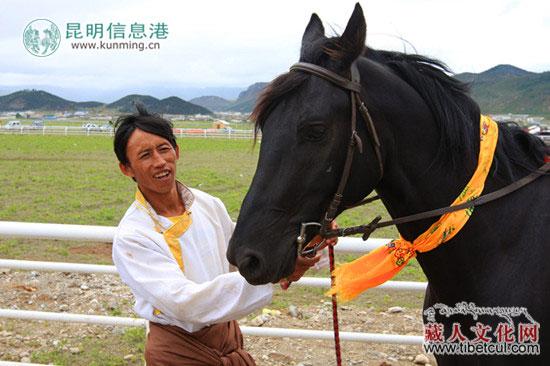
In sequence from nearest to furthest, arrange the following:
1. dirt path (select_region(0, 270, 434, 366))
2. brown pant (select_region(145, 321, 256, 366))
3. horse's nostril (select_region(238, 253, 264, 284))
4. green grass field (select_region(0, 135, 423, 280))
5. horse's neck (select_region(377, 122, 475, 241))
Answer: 1. horse's nostril (select_region(238, 253, 264, 284))
2. horse's neck (select_region(377, 122, 475, 241))
3. brown pant (select_region(145, 321, 256, 366))
4. dirt path (select_region(0, 270, 434, 366))
5. green grass field (select_region(0, 135, 423, 280))

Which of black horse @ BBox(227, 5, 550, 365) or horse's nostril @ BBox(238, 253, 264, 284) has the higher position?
black horse @ BBox(227, 5, 550, 365)

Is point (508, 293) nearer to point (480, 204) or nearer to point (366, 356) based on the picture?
point (480, 204)

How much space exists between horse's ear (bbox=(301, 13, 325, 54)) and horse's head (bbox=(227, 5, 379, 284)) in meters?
0.18

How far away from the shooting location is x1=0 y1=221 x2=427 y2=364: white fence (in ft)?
12.3

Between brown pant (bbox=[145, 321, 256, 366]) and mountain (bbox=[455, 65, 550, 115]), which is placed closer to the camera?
brown pant (bbox=[145, 321, 256, 366])

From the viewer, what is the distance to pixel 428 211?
8.14 ft

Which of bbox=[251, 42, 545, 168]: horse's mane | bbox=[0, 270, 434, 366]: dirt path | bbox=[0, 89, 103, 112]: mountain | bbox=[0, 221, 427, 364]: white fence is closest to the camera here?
bbox=[251, 42, 545, 168]: horse's mane

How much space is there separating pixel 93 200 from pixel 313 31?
1262 centimetres

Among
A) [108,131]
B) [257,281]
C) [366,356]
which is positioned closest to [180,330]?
[257,281]

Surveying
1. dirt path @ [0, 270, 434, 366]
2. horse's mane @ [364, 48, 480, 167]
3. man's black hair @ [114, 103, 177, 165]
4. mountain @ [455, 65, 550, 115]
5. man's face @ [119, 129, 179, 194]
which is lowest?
dirt path @ [0, 270, 434, 366]

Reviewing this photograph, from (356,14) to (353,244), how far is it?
5.99ft

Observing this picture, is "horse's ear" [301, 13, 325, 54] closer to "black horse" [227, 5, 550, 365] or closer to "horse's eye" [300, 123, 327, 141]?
"black horse" [227, 5, 550, 365]

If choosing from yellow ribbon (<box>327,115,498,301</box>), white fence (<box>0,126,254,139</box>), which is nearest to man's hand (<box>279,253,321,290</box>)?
yellow ribbon (<box>327,115,498,301</box>)

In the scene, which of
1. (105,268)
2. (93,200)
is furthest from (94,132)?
(105,268)
